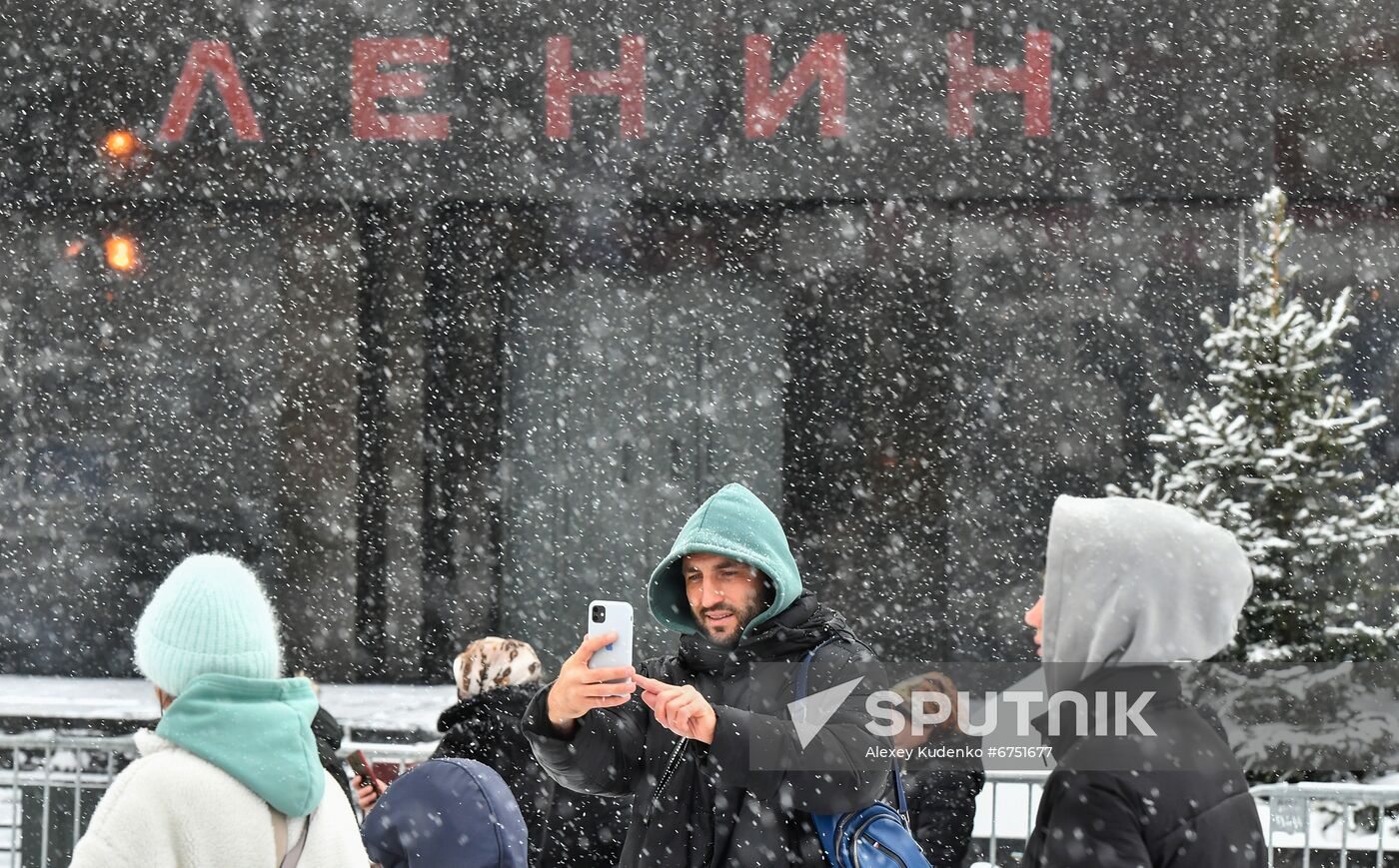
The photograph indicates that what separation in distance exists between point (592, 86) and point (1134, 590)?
443 inches

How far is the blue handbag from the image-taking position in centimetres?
334

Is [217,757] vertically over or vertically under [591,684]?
over

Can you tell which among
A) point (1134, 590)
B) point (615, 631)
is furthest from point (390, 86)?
point (1134, 590)

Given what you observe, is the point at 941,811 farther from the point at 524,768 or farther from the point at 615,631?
the point at 615,631

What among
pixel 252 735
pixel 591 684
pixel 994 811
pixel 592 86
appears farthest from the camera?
pixel 592 86

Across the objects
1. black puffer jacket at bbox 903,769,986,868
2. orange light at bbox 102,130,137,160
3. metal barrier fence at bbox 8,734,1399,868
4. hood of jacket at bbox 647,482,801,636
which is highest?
orange light at bbox 102,130,137,160

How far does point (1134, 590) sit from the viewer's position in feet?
8.45

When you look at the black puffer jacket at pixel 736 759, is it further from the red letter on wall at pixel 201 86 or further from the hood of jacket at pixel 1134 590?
the red letter on wall at pixel 201 86

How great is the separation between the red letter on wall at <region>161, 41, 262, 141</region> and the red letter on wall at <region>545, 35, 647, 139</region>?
2.69 m

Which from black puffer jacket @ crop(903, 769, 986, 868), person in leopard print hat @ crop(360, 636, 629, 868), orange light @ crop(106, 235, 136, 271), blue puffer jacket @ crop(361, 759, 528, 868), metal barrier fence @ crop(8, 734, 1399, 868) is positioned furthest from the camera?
orange light @ crop(106, 235, 136, 271)

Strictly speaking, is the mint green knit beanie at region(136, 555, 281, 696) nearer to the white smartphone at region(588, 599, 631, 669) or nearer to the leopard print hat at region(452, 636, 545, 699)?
the white smartphone at region(588, 599, 631, 669)

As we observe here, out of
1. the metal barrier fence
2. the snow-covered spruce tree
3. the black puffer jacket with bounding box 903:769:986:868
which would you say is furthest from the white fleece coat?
the snow-covered spruce tree

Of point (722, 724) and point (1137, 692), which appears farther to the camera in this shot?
point (722, 724)

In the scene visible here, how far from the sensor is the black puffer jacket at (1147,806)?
244cm
